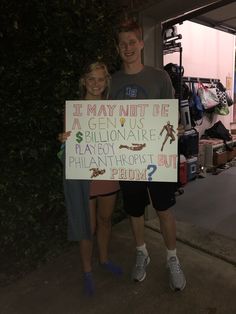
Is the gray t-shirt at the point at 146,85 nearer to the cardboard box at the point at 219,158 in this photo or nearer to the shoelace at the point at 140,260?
the shoelace at the point at 140,260

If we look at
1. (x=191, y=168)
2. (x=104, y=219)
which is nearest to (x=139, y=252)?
(x=104, y=219)

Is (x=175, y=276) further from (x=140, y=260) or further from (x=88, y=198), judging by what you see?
(x=88, y=198)

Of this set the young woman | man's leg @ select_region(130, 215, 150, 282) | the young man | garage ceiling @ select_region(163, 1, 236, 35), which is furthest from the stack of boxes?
the young woman

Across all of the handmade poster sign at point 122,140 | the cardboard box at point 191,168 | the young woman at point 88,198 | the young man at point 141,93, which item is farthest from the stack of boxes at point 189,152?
the handmade poster sign at point 122,140

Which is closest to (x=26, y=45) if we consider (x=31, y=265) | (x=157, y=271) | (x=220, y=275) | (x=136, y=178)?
(x=136, y=178)

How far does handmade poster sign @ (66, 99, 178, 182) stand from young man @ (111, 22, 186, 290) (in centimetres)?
12

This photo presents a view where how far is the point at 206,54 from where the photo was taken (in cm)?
515

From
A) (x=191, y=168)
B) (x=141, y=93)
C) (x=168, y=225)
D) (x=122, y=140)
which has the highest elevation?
(x=141, y=93)

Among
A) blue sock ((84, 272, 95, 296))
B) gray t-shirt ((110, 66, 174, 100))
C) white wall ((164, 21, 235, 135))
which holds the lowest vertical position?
blue sock ((84, 272, 95, 296))

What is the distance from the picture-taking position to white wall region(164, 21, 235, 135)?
474cm

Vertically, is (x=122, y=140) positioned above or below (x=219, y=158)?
above

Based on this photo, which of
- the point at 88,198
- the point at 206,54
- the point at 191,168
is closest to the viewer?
the point at 88,198

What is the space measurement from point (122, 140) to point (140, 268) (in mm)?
843

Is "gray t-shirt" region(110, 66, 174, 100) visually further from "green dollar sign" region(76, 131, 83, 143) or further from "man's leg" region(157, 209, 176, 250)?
"man's leg" region(157, 209, 176, 250)
